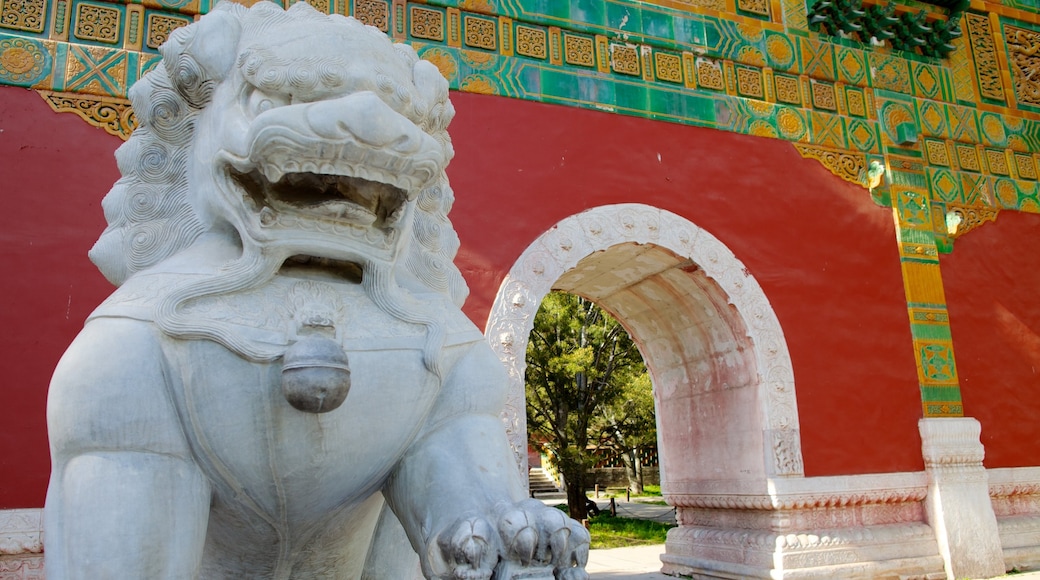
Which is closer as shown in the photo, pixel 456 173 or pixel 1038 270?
pixel 456 173

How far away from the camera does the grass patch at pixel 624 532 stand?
8403 mm

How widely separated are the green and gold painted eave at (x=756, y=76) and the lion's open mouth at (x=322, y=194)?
324 cm

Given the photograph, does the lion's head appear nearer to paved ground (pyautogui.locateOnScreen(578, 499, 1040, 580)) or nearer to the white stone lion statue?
the white stone lion statue

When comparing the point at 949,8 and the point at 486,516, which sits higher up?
the point at 949,8

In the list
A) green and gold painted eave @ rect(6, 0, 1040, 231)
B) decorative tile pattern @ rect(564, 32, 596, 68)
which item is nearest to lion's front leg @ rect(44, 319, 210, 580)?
green and gold painted eave @ rect(6, 0, 1040, 231)

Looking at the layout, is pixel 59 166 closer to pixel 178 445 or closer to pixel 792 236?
pixel 178 445

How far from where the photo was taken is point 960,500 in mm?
5055

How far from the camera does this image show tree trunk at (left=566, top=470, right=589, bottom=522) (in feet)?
32.4

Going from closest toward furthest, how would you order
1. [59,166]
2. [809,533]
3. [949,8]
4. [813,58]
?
A: [59,166], [809,533], [813,58], [949,8]

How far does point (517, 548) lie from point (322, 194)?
0.62m

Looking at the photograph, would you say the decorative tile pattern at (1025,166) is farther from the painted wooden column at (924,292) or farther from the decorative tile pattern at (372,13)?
the decorative tile pattern at (372,13)

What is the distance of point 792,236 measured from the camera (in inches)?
207

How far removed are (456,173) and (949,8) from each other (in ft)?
14.3

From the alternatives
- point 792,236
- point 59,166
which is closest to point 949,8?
point 792,236
